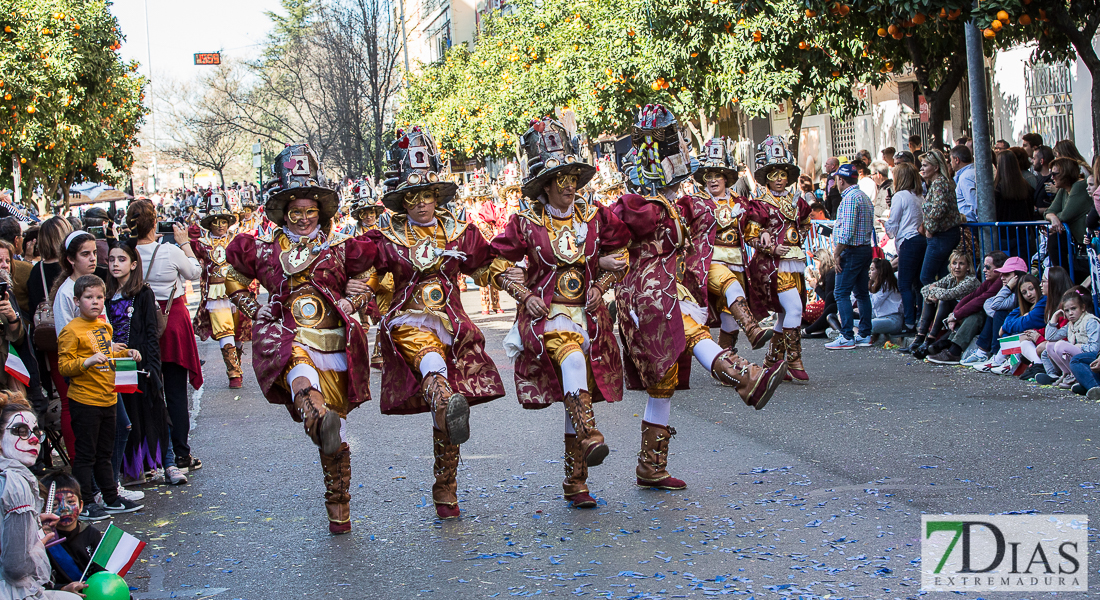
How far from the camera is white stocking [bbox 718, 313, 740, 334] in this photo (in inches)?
393

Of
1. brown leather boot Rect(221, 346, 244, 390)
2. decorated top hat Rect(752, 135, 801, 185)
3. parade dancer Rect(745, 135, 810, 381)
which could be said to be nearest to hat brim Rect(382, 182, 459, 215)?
parade dancer Rect(745, 135, 810, 381)

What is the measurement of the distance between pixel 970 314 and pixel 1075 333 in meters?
1.75

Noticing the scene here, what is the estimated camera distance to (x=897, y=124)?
74.4 feet

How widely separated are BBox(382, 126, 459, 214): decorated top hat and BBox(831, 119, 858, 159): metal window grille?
771 inches

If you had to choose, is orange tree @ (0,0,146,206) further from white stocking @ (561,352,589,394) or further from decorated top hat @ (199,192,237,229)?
white stocking @ (561,352,589,394)

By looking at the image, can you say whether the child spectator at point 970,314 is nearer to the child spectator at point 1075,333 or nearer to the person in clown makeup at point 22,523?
the child spectator at point 1075,333

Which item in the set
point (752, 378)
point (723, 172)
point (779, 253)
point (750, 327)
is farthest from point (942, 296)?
point (752, 378)

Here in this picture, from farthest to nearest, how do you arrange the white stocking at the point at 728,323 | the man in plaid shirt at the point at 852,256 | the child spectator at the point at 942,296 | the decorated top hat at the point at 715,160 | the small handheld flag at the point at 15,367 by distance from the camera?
the man in plaid shirt at the point at 852,256 → the child spectator at the point at 942,296 → the white stocking at the point at 728,323 → the decorated top hat at the point at 715,160 → the small handheld flag at the point at 15,367

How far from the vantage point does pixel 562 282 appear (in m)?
6.34

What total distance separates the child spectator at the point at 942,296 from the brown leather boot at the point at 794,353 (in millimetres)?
1492

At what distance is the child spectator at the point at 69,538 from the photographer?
497 cm

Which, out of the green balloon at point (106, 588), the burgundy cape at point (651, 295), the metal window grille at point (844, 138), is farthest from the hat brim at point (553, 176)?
the metal window grille at point (844, 138)

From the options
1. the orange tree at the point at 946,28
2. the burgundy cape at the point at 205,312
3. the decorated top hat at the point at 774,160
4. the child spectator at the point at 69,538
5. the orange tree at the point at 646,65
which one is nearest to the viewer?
the child spectator at the point at 69,538

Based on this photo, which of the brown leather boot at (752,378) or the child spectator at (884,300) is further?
the child spectator at (884,300)
